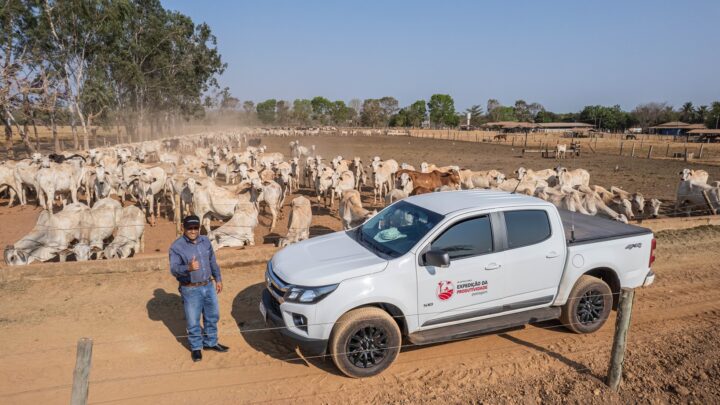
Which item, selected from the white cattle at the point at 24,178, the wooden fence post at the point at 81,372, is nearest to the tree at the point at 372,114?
the white cattle at the point at 24,178

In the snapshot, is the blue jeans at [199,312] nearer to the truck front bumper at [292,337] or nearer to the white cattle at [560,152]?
the truck front bumper at [292,337]

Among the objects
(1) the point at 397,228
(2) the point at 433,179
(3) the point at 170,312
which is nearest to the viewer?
(1) the point at 397,228

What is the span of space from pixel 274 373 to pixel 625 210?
12.9 metres

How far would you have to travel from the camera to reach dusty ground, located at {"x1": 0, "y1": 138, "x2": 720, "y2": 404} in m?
5.25

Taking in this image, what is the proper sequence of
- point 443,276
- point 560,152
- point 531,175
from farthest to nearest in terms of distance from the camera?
1. point 560,152
2. point 531,175
3. point 443,276

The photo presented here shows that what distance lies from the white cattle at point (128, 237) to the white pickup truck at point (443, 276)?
580cm

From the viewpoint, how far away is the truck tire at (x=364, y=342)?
5.21m

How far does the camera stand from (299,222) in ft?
39.5

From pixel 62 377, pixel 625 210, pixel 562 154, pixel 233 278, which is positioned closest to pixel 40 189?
pixel 233 278

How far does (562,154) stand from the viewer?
37.5 metres

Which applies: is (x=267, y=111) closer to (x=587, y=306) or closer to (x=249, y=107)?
(x=249, y=107)

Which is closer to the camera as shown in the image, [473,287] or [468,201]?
[473,287]

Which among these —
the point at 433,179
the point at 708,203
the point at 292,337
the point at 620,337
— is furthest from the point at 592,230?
the point at 708,203

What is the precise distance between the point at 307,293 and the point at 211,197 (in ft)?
30.6
